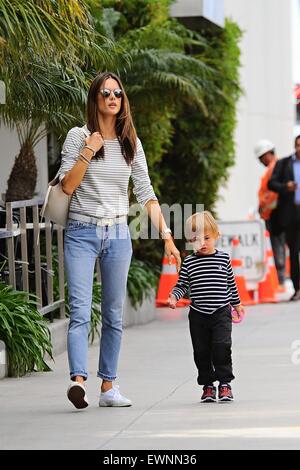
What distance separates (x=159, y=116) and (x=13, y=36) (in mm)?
6647

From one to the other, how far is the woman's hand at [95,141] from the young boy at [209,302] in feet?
2.86

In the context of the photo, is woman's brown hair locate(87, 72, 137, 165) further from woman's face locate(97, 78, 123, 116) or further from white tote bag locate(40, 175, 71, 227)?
white tote bag locate(40, 175, 71, 227)

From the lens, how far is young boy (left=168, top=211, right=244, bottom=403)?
7.99m

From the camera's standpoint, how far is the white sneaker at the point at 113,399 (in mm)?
7805

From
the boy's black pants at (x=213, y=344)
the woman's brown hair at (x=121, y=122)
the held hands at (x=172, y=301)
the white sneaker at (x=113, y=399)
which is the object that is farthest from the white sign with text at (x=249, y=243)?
the woman's brown hair at (x=121, y=122)

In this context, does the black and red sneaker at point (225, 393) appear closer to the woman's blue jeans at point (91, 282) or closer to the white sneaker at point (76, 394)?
the woman's blue jeans at point (91, 282)

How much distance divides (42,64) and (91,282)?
111 inches

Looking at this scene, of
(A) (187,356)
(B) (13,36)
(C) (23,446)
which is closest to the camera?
(C) (23,446)

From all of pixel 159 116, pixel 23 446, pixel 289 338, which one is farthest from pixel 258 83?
pixel 23 446

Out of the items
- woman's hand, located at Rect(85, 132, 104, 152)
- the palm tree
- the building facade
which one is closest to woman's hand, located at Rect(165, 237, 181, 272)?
woman's hand, located at Rect(85, 132, 104, 152)

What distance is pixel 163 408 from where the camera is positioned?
781 centimetres

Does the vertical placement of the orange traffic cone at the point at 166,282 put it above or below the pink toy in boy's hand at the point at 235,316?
below

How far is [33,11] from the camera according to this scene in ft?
27.5
